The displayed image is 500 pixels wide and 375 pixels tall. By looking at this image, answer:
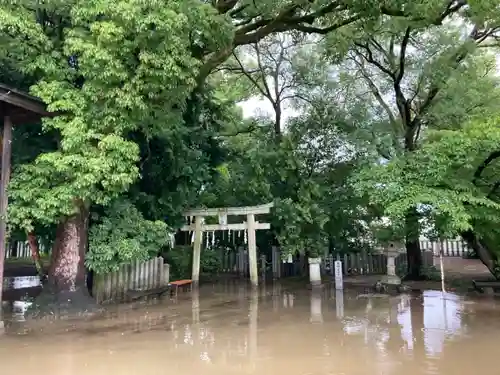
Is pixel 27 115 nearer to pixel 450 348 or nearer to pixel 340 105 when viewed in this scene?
pixel 450 348

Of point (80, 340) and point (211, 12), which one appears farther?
point (211, 12)

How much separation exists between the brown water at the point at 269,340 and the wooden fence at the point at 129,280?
2.95 ft

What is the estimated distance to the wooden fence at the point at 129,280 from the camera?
36.6 feet

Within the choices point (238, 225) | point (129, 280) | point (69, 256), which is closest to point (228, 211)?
point (238, 225)

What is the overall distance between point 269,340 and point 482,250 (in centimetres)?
898

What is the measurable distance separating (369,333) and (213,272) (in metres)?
12.1

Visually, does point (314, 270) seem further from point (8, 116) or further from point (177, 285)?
point (8, 116)

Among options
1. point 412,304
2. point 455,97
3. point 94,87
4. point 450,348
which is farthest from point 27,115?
point 455,97

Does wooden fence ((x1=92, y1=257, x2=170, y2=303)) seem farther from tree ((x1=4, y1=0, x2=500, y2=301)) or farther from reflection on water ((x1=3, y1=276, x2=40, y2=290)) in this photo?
reflection on water ((x1=3, y1=276, x2=40, y2=290))

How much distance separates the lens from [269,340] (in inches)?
284

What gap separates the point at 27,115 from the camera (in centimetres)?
938

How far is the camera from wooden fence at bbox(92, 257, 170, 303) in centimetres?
1115

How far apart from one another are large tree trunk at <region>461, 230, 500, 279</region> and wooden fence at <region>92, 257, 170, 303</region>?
363 inches

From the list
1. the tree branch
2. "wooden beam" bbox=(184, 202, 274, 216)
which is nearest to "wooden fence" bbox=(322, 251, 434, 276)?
"wooden beam" bbox=(184, 202, 274, 216)
